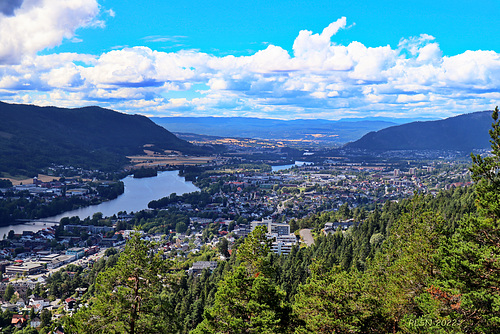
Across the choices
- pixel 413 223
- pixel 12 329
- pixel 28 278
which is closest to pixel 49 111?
pixel 28 278

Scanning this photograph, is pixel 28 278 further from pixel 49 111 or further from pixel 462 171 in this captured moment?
pixel 49 111

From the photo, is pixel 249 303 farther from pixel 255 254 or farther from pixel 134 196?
pixel 134 196

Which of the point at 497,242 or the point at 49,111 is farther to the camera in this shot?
the point at 49,111

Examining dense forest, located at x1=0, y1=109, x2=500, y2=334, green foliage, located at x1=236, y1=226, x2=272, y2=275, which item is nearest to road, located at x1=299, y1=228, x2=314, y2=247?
dense forest, located at x1=0, y1=109, x2=500, y2=334

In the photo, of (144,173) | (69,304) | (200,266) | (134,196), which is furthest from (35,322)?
(144,173)

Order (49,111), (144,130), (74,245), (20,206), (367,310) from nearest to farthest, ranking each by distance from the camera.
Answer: (367,310), (74,245), (20,206), (49,111), (144,130)
